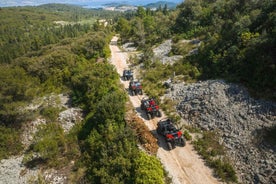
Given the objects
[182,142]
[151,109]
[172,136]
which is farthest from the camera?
[151,109]

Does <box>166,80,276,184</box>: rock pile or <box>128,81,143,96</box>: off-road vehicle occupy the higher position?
<box>166,80,276,184</box>: rock pile

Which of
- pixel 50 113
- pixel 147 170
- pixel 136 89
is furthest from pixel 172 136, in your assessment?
pixel 50 113

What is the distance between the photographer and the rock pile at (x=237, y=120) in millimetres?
16109

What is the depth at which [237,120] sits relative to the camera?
19.8 meters

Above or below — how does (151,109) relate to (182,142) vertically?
above

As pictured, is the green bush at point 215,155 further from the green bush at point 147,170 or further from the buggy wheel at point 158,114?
the buggy wheel at point 158,114

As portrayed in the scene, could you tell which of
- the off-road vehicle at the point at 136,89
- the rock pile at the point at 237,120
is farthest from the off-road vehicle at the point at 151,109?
the off-road vehicle at the point at 136,89

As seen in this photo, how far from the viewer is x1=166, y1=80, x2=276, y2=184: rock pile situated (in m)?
16.1

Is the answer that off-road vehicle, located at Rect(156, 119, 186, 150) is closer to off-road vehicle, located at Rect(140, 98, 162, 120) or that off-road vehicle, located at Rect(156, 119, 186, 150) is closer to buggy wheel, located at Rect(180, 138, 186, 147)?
buggy wheel, located at Rect(180, 138, 186, 147)

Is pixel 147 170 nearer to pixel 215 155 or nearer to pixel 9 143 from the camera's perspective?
pixel 215 155

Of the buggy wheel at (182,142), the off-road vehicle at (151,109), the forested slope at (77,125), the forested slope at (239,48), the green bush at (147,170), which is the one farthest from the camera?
the off-road vehicle at (151,109)

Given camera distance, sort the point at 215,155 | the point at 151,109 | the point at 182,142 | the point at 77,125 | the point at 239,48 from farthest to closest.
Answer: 1. the point at 77,125
2. the point at 239,48
3. the point at 151,109
4. the point at 182,142
5. the point at 215,155

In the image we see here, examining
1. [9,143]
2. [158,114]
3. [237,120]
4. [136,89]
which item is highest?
[237,120]

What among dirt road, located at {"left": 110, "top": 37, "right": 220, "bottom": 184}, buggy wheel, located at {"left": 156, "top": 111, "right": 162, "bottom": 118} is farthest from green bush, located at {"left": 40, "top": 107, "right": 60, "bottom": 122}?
dirt road, located at {"left": 110, "top": 37, "right": 220, "bottom": 184}
